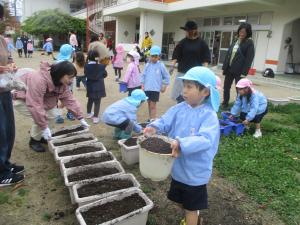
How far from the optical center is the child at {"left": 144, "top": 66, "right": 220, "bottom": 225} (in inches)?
73.2

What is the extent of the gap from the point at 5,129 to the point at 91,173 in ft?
3.29

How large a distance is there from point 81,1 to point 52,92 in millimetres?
44938

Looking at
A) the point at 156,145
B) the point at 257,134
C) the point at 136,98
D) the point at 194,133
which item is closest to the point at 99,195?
the point at 156,145

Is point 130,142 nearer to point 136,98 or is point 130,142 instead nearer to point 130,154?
point 130,154

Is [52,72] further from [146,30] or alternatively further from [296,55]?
[146,30]

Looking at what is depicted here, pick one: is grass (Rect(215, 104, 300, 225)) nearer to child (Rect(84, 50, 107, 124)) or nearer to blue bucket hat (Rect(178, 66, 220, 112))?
blue bucket hat (Rect(178, 66, 220, 112))

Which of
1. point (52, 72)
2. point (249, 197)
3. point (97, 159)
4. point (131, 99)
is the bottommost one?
point (249, 197)

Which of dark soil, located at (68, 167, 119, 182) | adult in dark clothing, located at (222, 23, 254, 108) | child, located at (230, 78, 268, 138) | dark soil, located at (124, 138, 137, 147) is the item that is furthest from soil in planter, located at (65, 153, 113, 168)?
adult in dark clothing, located at (222, 23, 254, 108)

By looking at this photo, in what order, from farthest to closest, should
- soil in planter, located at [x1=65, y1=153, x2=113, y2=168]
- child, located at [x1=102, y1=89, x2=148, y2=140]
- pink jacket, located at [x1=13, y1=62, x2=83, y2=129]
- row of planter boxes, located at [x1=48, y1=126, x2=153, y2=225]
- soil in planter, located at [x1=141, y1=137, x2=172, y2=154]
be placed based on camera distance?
child, located at [x1=102, y1=89, x2=148, y2=140]
pink jacket, located at [x1=13, y1=62, x2=83, y2=129]
soil in planter, located at [x1=65, y1=153, x2=113, y2=168]
row of planter boxes, located at [x1=48, y1=126, x2=153, y2=225]
soil in planter, located at [x1=141, y1=137, x2=172, y2=154]

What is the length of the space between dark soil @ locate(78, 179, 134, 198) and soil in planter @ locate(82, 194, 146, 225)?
8.0 inches

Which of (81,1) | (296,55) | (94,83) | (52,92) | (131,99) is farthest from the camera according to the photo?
(81,1)

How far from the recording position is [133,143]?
147 inches

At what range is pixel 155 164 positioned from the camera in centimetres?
191

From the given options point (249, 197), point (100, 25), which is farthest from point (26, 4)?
point (249, 197)
